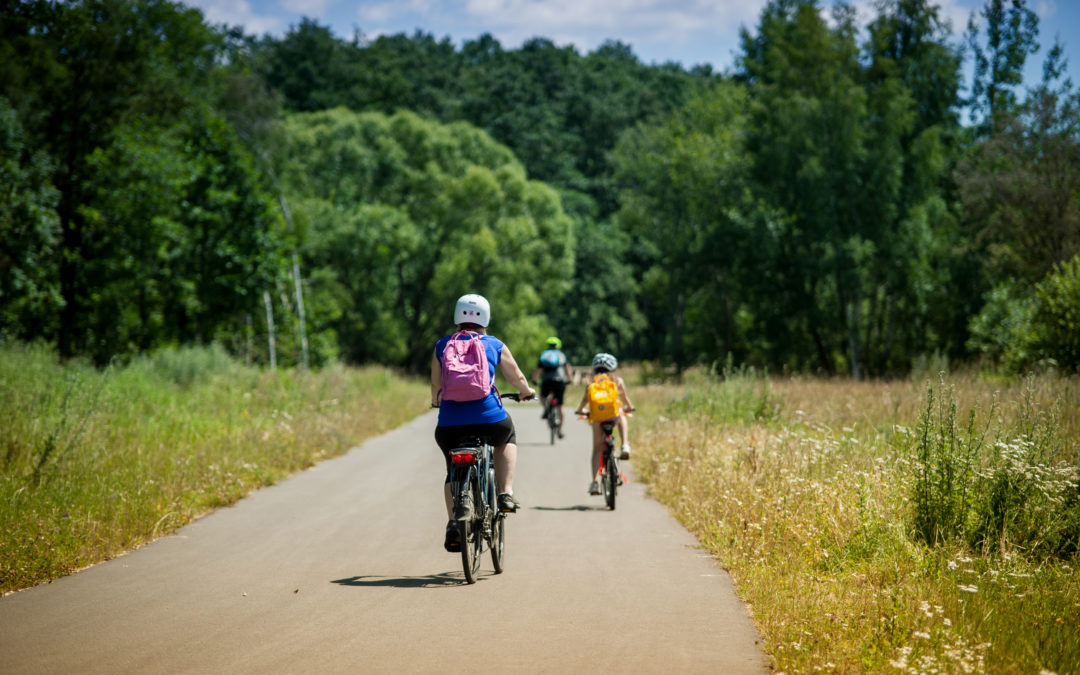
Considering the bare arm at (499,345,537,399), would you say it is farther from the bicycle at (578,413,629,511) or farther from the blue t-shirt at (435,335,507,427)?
the bicycle at (578,413,629,511)

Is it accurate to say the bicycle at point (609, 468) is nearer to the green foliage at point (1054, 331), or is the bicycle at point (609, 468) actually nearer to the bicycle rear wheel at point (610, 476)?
the bicycle rear wheel at point (610, 476)

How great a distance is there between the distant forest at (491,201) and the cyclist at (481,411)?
43.1ft

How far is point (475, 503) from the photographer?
7504mm

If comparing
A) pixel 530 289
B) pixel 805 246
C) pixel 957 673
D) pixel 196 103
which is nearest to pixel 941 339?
pixel 805 246

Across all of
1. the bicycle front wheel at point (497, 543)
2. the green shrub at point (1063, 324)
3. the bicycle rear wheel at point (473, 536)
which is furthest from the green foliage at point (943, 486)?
the green shrub at point (1063, 324)

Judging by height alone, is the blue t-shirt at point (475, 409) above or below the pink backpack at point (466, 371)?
below

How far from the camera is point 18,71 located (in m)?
27.5

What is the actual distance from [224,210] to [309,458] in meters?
22.1

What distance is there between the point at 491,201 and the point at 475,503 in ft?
144

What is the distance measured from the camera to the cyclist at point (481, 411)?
7.53 metres

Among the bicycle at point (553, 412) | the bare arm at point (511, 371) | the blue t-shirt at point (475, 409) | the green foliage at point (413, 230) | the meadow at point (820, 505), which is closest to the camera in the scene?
the meadow at point (820, 505)

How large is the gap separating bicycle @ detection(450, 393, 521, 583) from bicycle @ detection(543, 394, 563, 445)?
1262 cm

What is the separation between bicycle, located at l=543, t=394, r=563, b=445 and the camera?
2088 centimetres

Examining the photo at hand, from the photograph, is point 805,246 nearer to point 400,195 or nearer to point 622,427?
point 400,195
